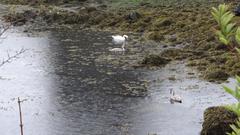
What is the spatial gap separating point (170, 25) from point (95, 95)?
399 inches

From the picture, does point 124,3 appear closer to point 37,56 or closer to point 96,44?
point 96,44

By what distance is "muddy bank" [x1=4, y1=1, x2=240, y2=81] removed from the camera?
1639 cm

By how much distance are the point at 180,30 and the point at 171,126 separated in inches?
450

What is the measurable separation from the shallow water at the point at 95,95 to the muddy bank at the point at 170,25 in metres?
1.08

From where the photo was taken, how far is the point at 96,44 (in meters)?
20.0

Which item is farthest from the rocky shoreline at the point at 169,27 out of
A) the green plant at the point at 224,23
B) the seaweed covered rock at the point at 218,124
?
the green plant at the point at 224,23

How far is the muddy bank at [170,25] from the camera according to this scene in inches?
645

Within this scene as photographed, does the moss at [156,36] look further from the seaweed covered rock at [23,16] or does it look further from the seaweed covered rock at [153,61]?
the seaweed covered rock at [23,16]

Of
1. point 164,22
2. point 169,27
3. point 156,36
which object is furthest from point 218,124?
point 164,22

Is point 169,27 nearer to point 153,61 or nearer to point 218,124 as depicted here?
point 153,61

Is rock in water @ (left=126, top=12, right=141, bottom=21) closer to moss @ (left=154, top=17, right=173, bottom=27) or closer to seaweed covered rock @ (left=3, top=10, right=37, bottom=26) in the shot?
moss @ (left=154, top=17, right=173, bottom=27)

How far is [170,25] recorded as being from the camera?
2258cm

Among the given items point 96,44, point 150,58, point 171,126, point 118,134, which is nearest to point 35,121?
point 118,134

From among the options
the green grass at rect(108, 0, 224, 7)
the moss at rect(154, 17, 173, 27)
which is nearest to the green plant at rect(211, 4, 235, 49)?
the moss at rect(154, 17, 173, 27)
